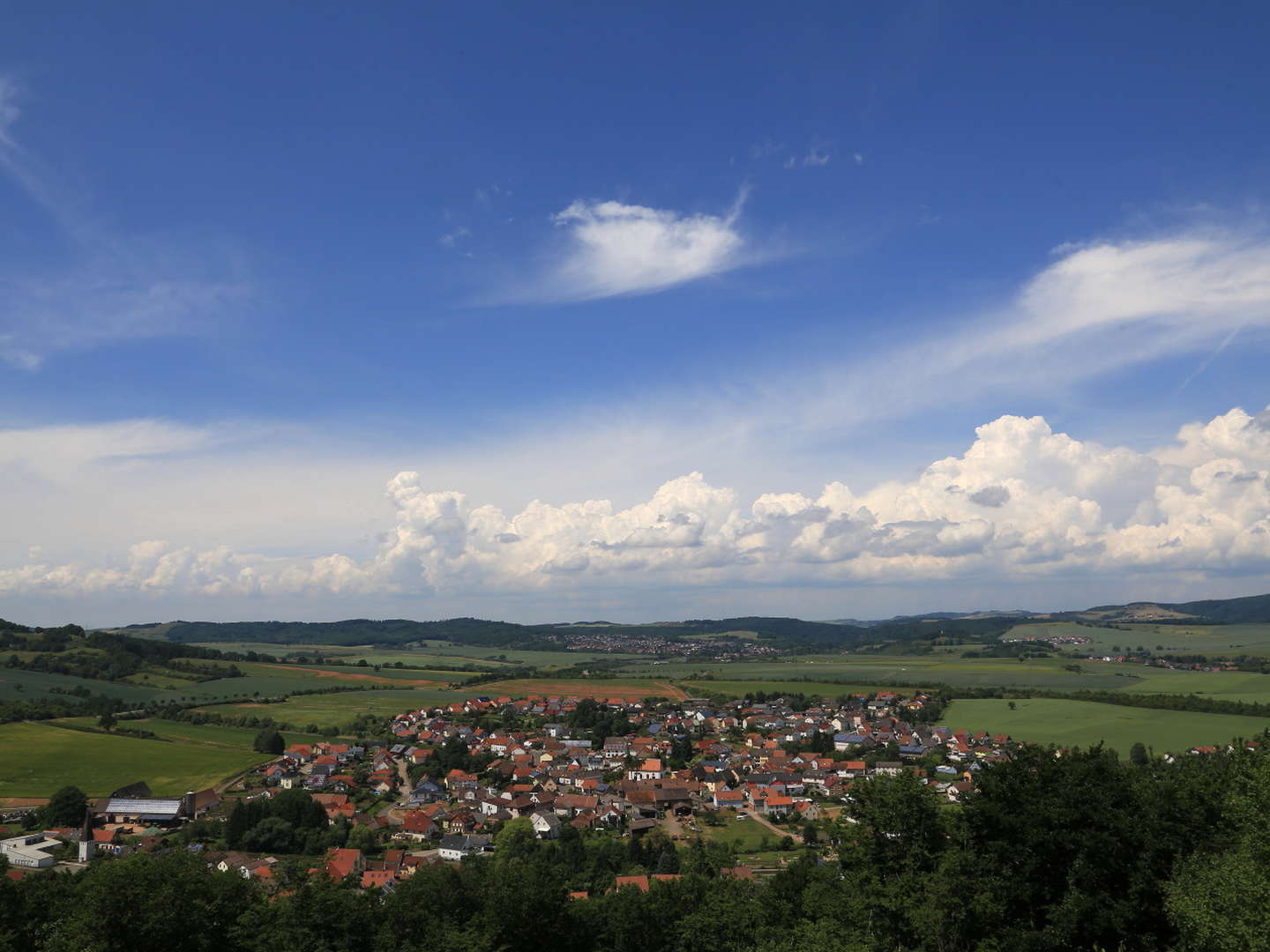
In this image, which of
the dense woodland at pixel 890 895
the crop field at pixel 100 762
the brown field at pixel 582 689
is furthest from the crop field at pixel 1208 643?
the crop field at pixel 100 762

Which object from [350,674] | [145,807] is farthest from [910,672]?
[145,807]

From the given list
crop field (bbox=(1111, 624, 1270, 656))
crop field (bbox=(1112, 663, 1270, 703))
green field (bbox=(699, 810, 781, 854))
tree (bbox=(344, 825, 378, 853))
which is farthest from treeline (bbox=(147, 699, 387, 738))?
crop field (bbox=(1111, 624, 1270, 656))

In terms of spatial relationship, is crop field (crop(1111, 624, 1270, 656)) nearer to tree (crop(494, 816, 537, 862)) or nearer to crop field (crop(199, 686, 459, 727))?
crop field (crop(199, 686, 459, 727))

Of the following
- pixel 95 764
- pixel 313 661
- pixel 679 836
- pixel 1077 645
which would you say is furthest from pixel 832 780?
pixel 1077 645

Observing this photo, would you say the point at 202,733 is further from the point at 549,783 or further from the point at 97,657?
the point at 97,657

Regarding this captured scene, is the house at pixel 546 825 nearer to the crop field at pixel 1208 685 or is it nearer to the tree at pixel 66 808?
the tree at pixel 66 808

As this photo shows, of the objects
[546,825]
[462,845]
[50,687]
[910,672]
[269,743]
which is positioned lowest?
[910,672]
